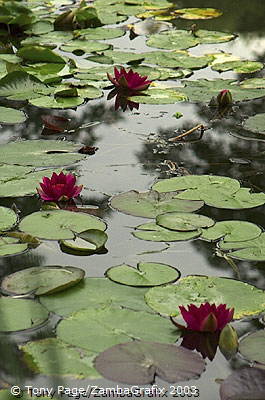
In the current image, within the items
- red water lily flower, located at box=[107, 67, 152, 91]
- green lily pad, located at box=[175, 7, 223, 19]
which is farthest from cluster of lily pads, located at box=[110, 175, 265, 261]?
green lily pad, located at box=[175, 7, 223, 19]

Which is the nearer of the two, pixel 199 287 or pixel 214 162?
pixel 199 287

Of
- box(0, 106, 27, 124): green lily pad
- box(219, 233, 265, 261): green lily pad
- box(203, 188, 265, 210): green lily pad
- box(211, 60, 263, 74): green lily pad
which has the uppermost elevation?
box(0, 106, 27, 124): green lily pad

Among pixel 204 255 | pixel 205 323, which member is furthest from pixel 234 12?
pixel 205 323

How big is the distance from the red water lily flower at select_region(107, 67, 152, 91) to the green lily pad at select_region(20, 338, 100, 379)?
6.25 feet

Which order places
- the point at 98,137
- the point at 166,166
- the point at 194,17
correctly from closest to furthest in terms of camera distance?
1. the point at 166,166
2. the point at 98,137
3. the point at 194,17

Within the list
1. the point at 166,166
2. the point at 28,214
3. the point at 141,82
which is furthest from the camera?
the point at 141,82

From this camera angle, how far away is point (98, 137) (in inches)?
116

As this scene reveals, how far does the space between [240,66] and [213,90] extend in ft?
1.44

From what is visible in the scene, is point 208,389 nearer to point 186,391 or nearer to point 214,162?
point 186,391

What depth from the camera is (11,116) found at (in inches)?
122

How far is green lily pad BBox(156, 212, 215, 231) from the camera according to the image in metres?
2.17

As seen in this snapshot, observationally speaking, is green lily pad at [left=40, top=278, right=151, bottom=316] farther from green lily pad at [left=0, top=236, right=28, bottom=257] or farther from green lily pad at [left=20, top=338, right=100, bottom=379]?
green lily pad at [left=0, top=236, right=28, bottom=257]

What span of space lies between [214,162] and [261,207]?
0.40 metres

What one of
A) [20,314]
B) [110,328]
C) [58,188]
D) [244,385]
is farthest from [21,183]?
[244,385]
